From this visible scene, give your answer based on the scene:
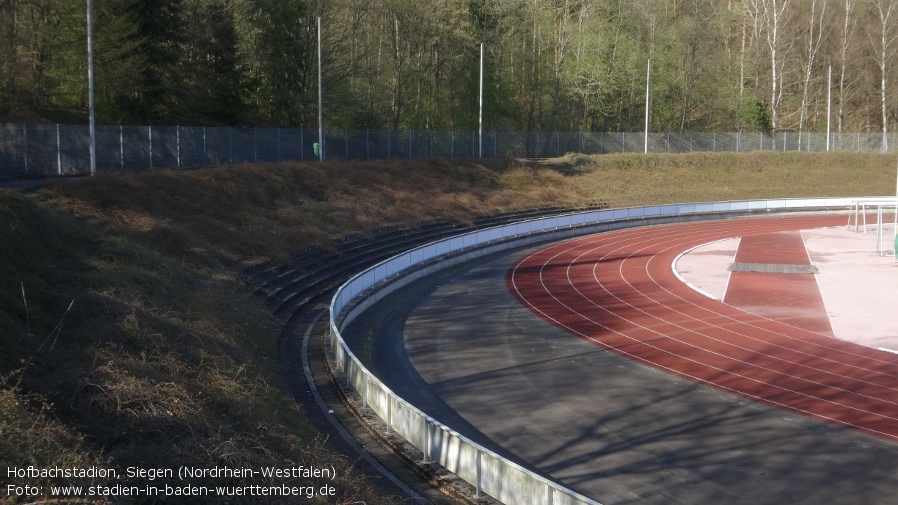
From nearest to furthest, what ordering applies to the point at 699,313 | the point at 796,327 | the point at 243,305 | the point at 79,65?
1. the point at 243,305
2. the point at 796,327
3. the point at 699,313
4. the point at 79,65

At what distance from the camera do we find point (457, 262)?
32906 millimetres

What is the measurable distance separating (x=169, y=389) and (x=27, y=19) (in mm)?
33484

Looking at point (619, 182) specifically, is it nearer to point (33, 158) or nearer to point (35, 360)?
point (33, 158)

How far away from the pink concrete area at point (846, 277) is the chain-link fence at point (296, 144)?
2135 centimetres

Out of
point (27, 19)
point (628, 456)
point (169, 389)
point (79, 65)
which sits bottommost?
point (628, 456)

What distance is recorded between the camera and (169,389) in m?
10.5

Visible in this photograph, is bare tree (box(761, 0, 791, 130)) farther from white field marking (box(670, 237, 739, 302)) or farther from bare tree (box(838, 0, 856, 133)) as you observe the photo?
white field marking (box(670, 237, 739, 302))

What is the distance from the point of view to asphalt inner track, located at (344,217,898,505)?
1214 centimetres

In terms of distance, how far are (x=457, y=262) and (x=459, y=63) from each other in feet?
103

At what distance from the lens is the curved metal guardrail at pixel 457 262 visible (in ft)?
32.9

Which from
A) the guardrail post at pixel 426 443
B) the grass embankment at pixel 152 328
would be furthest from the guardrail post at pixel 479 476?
the grass embankment at pixel 152 328

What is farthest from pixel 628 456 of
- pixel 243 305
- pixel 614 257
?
pixel 614 257

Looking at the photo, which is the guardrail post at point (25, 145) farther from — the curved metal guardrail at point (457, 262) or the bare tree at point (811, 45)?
the bare tree at point (811, 45)

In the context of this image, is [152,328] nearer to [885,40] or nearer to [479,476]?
[479,476]
